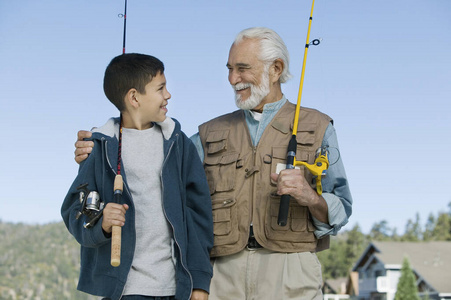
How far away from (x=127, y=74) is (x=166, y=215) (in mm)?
828

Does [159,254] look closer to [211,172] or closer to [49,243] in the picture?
[211,172]

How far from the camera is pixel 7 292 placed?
59031mm

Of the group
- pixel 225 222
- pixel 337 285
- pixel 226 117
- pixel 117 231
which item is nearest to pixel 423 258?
pixel 337 285

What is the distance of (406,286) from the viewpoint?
2903 centimetres

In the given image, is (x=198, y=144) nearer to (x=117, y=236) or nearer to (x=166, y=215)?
(x=166, y=215)

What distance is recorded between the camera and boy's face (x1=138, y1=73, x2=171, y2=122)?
143 inches

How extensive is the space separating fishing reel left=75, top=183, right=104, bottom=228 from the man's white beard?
131cm

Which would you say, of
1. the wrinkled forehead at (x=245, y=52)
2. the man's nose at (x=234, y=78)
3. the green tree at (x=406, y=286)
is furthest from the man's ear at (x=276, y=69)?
the green tree at (x=406, y=286)

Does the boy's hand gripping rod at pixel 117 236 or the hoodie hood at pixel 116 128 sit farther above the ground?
the hoodie hood at pixel 116 128

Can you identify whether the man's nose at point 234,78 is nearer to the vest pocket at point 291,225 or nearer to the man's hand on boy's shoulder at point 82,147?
the vest pocket at point 291,225

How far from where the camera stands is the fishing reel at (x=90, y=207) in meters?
3.26

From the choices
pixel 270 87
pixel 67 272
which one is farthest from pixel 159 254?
pixel 67 272

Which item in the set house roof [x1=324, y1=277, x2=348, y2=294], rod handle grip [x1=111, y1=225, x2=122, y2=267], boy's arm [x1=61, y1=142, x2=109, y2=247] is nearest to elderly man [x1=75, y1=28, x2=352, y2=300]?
boy's arm [x1=61, y1=142, x2=109, y2=247]

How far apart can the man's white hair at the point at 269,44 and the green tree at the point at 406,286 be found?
26316mm
